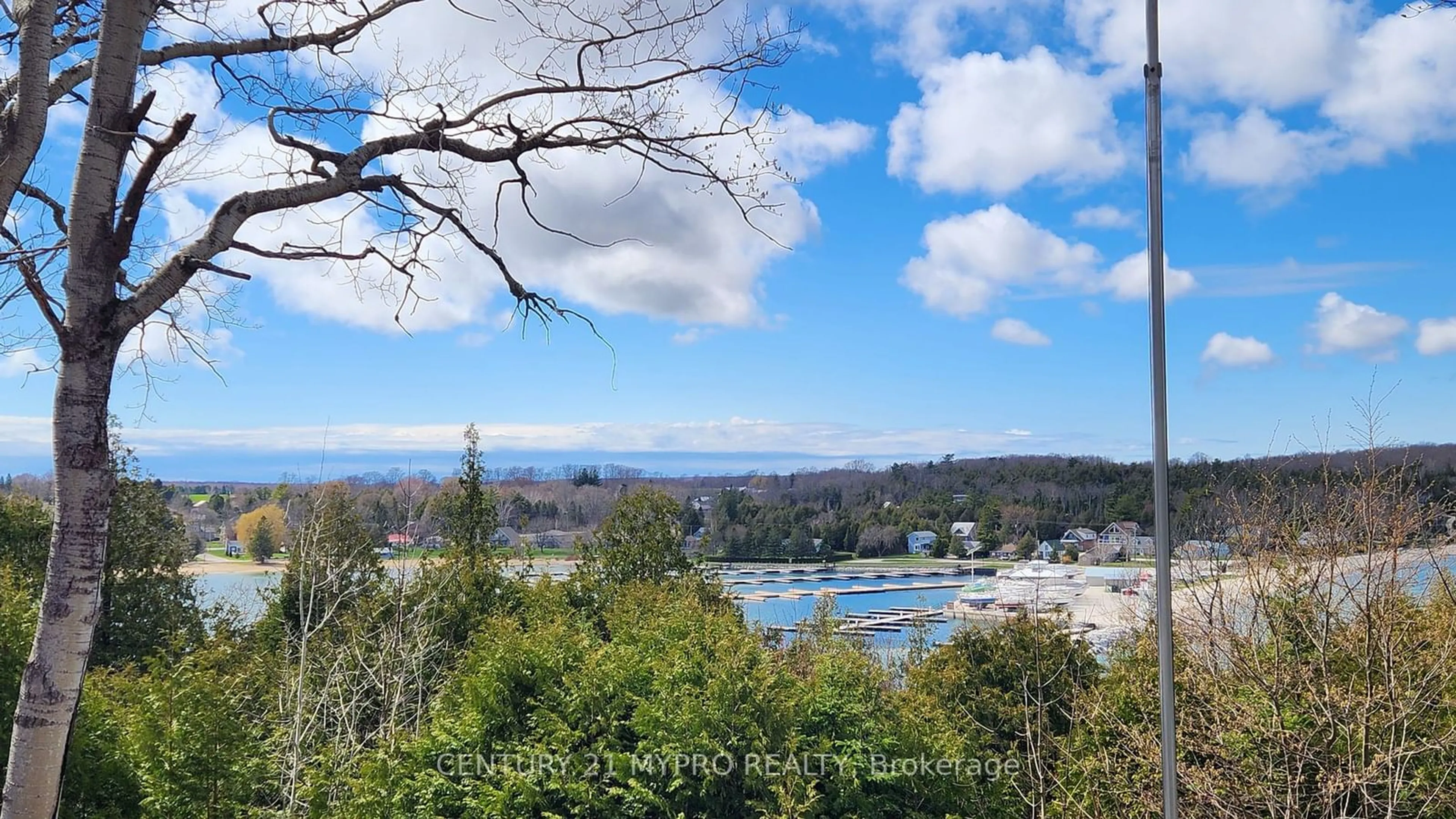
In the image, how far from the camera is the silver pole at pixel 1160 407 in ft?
8.61

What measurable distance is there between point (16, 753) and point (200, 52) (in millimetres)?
2593

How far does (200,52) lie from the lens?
3645mm

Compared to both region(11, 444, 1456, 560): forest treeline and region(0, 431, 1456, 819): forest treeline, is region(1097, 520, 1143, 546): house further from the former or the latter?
region(0, 431, 1456, 819): forest treeline

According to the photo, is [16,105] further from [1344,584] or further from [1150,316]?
[1344,584]

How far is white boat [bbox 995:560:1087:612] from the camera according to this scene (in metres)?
12.5

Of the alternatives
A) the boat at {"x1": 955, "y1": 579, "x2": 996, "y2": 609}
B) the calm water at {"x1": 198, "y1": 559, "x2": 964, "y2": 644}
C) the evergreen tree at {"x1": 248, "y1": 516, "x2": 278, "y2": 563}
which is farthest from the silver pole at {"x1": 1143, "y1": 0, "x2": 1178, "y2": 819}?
the boat at {"x1": 955, "y1": 579, "x2": 996, "y2": 609}

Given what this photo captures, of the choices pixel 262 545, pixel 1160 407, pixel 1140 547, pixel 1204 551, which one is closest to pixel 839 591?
pixel 1140 547

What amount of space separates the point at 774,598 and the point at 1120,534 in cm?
657


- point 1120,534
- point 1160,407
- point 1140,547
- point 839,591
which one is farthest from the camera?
point 839,591

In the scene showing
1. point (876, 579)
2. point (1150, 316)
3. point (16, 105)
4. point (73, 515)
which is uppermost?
point (16, 105)

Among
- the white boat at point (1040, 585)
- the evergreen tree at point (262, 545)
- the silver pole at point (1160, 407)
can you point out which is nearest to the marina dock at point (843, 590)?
the white boat at point (1040, 585)

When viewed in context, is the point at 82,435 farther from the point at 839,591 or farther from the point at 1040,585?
the point at 839,591

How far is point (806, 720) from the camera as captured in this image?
539 cm

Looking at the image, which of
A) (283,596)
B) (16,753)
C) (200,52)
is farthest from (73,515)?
(283,596)
